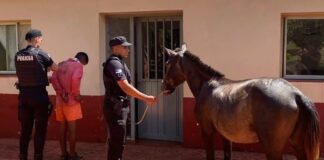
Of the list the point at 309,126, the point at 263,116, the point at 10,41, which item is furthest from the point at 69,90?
the point at 309,126

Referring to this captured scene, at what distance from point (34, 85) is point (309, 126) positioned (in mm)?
3786

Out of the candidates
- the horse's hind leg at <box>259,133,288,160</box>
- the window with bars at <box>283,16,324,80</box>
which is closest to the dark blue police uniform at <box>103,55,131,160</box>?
the horse's hind leg at <box>259,133,288,160</box>

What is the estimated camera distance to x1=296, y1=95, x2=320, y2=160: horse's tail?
4832 mm

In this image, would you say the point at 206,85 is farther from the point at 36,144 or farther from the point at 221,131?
the point at 36,144

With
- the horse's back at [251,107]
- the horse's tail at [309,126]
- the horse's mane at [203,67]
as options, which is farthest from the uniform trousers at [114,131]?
the horse's tail at [309,126]

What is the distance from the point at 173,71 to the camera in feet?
20.2

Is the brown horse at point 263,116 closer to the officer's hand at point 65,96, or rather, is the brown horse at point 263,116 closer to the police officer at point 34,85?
the officer's hand at point 65,96

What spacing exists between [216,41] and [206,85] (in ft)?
5.33

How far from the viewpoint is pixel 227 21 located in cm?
727

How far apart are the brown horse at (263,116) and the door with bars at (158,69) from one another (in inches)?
89.6

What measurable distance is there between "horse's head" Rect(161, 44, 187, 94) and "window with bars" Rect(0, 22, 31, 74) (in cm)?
385

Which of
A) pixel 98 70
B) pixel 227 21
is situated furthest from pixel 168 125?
pixel 227 21

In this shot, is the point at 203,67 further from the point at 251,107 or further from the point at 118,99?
the point at 118,99

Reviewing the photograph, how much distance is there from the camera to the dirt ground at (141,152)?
7285 millimetres
